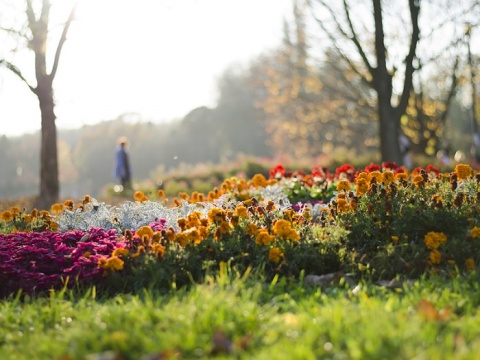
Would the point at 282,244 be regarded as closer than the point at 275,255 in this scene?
No

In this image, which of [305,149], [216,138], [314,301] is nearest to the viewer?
[314,301]

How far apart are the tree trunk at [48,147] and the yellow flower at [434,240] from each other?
9658mm

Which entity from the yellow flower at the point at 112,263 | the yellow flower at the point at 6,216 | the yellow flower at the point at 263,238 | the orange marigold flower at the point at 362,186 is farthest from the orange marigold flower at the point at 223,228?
the yellow flower at the point at 6,216

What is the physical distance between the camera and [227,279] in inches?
163

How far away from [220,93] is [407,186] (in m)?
56.7

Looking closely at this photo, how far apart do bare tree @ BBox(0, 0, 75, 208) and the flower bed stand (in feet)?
24.8

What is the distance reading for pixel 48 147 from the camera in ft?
45.4

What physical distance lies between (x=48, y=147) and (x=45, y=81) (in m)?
1.47

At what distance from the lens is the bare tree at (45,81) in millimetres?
12887

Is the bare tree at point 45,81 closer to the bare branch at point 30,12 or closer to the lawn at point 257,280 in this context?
the bare branch at point 30,12

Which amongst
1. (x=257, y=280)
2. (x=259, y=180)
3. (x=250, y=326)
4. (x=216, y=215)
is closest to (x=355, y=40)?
(x=259, y=180)

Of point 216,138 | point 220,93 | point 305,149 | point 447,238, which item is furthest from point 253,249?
point 220,93

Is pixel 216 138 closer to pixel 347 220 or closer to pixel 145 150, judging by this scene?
pixel 145 150

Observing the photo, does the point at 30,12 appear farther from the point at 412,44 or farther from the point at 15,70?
the point at 412,44
